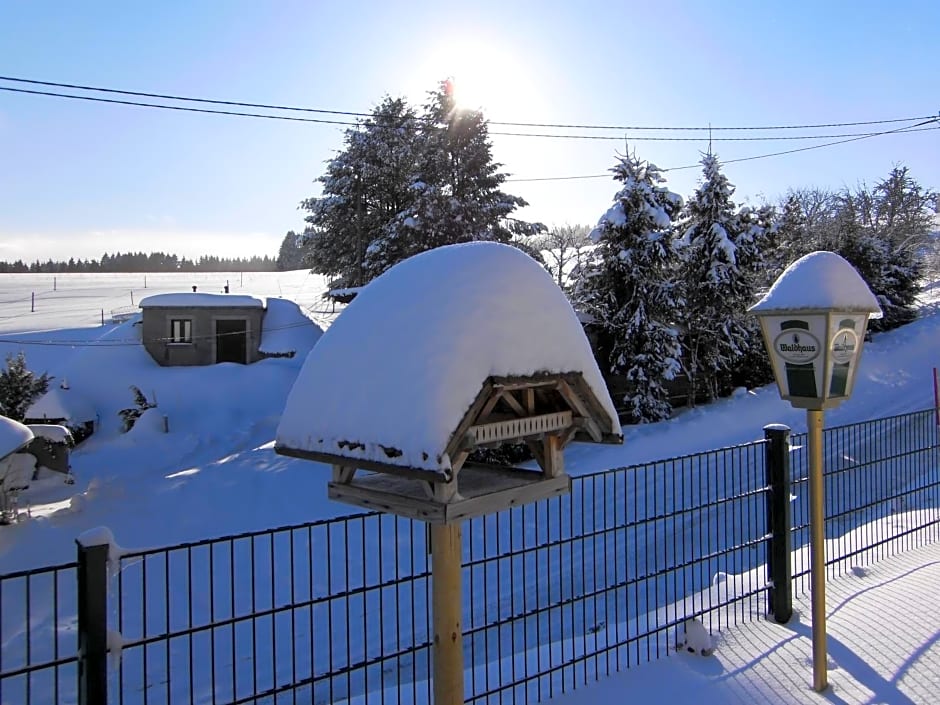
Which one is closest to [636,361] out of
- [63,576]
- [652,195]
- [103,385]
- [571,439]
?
[652,195]

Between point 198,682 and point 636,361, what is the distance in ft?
44.2

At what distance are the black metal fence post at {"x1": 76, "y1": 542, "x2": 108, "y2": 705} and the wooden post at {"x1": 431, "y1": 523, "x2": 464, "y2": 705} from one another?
1.34 metres

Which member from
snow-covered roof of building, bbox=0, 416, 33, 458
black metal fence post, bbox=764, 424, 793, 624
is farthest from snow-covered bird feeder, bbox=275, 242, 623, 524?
snow-covered roof of building, bbox=0, 416, 33, 458

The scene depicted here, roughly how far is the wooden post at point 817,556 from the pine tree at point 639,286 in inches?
511

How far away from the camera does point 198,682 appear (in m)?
6.70

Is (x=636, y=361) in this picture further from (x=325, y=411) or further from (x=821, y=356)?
(x=325, y=411)

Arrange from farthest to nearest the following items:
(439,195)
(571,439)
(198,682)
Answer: (439,195) < (198,682) < (571,439)

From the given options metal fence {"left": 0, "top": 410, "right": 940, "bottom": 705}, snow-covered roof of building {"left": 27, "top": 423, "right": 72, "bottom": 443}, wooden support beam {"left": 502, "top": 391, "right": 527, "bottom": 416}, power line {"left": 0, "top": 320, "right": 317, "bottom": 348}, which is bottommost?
metal fence {"left": 0, "top": 410, "right": 940, "bottom": 705}

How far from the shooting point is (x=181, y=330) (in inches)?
999

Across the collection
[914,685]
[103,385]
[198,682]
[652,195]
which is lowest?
[198,682]

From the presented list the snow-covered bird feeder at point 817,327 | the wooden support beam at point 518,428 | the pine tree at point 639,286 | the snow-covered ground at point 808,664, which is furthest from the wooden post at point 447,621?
the pine tree at point 639,286

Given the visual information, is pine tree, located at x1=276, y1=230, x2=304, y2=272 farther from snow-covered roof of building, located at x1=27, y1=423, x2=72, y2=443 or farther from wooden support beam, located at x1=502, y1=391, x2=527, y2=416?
wooden support beam, located at x1=502, y1=391, x2=527, y2=416

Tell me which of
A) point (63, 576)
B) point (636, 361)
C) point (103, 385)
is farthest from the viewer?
point (103, 385)

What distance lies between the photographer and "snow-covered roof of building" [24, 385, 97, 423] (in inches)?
766
